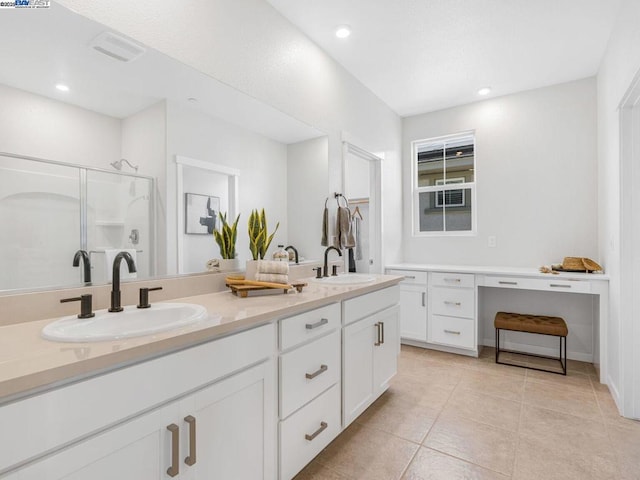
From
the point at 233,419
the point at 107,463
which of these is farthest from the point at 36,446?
the point at 233,419

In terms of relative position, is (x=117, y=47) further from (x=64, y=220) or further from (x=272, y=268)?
(x=272, y=268)

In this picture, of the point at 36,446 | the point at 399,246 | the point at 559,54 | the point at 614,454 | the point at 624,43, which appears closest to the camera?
the point at 36,446

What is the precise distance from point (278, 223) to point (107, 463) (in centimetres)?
158

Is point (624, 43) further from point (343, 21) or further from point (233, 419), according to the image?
point (233, 419)

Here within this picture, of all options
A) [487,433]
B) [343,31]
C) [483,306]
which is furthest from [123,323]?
[483,306]

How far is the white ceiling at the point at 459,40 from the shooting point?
7.07ft

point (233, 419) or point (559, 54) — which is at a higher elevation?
point (559, 54)

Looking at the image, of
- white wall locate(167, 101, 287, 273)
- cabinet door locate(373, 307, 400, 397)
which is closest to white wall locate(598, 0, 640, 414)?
cabinet door locate(373, 307, 400, 397)

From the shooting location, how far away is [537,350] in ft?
10.8

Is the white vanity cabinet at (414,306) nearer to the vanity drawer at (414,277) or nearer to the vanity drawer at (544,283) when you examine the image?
the vanity drawer at (414,277)

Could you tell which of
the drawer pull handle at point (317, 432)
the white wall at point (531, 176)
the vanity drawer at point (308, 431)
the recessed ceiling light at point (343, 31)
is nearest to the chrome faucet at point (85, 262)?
the vanity drawer at point (308, 431)

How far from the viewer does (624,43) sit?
2031mm

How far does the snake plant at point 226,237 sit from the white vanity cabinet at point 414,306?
2.05m

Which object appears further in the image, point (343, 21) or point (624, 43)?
point (343, 21)
